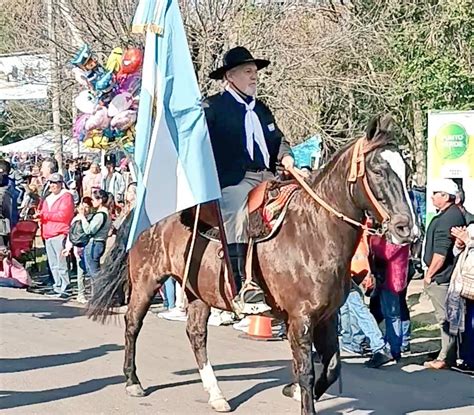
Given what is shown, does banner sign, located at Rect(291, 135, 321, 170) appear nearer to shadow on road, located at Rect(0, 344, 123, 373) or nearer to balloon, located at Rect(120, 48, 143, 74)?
balloon, located at Rect(120, 48, 143, 74)

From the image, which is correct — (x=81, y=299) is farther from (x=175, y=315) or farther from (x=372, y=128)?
(x=372, y=128)

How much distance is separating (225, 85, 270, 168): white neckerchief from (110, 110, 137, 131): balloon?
205 centimetres

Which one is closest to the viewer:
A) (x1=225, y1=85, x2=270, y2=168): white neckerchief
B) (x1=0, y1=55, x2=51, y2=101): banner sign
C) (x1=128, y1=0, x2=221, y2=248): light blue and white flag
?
(x1=128, y1=0, x2=221, y2=248): light blue and white flag

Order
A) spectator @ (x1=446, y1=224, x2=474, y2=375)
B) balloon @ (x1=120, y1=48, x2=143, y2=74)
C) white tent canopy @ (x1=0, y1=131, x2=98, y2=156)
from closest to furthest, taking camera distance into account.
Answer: spectator @ (x1=446, y1=224, x2=474, y2=375) → balloon @ (x1=120, y1=48, x2=143, y2=74) → white tent canopy @ (x1=0, y1=131, x2=98, y2=156)

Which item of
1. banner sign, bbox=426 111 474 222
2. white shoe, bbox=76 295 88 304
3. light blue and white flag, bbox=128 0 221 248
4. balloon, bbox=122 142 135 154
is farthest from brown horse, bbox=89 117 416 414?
banner sign, bbox=426 111 474 222

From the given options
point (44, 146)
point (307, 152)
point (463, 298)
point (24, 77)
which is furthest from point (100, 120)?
A: point (44, 146)

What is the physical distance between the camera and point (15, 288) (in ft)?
50.7

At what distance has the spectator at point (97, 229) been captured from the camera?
1377 cm

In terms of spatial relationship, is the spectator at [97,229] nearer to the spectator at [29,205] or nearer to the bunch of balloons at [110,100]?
the bunch of balloons at [110,100]

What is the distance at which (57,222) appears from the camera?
14.6 meters

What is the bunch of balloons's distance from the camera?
9438 millimetres

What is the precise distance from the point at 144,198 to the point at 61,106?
37.3 ft

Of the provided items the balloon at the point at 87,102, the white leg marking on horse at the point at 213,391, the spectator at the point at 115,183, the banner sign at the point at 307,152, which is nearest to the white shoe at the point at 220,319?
the balloon at the point at 87,102

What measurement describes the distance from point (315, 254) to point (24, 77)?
12.1 meters
